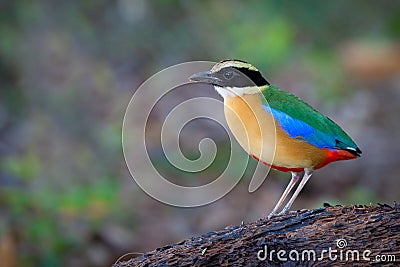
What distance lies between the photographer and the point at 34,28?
11.5m

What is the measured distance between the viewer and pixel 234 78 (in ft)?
17.3

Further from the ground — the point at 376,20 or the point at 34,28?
the point at 376,20

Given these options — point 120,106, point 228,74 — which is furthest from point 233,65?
point 120,106

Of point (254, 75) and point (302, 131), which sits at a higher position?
point (254, 75)

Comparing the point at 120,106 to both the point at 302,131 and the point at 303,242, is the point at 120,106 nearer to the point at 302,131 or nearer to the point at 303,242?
the point at 302,131

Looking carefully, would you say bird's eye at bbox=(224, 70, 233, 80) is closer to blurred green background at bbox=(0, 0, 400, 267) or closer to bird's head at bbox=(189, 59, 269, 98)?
bird's head at bbox=(189, 59, 269, 98)

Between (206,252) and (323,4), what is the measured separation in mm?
9368

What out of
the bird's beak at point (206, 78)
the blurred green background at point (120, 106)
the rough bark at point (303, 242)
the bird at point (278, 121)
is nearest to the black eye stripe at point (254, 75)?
the bird at point (278, 121)

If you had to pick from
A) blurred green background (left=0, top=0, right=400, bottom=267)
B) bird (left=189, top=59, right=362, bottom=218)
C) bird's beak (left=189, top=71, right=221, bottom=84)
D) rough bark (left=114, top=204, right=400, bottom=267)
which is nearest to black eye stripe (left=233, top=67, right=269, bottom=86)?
bird (left=189, top=59, right=362, bottom=218)

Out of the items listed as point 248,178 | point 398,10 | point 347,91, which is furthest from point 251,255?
point 398,10

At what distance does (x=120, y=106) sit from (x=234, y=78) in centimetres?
823

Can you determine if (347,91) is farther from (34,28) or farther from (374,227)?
(374,227)

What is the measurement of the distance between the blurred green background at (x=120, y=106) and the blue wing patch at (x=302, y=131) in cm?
590

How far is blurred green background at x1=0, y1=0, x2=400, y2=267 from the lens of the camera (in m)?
11.0
